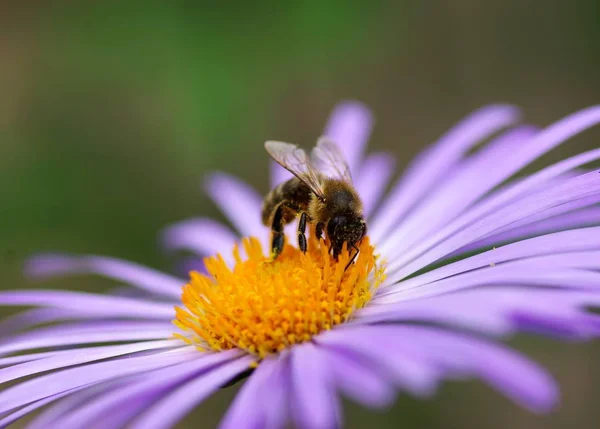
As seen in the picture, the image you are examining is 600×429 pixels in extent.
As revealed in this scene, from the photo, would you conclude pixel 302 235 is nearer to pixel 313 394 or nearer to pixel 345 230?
pixel 345 230

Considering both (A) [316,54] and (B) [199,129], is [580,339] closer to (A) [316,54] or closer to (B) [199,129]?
(B) [199,129]

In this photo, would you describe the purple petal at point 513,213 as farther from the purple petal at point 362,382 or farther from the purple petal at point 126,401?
the purple petal at point 126,401

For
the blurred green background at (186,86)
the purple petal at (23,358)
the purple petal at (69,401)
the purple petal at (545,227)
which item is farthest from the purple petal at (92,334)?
the blurred green background at (186,86)

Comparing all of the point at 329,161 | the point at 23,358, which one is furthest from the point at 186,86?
the point at 23,358

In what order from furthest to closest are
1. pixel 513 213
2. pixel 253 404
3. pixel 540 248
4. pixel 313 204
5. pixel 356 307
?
1. pixel 313 204
2. pixel 356 307
3. pixel 513 213
4. pixel 540 248
5. pixel 253 404

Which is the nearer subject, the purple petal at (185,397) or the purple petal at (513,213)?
the purple petal at (185,397)

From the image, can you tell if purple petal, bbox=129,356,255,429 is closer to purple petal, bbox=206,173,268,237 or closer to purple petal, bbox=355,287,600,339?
purple petal, bbox=355,287,600,339

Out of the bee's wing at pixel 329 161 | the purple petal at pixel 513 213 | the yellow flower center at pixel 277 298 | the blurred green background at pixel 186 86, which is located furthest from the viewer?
the blurred green background at pixel 186 86
